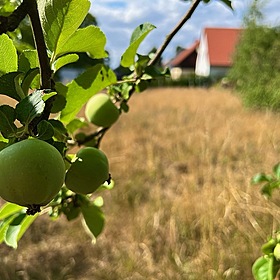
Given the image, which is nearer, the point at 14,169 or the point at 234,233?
the point at 14,169

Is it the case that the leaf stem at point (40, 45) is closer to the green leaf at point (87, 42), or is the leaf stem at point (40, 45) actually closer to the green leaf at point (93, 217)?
the green leaf at point (87, 42)

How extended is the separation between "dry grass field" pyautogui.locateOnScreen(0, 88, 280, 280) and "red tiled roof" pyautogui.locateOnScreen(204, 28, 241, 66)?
1623 centimetres

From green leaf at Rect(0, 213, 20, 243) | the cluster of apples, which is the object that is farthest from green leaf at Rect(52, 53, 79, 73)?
green leaf at Rect(0, 213, 20, 243)

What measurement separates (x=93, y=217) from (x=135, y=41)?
0.93 ft

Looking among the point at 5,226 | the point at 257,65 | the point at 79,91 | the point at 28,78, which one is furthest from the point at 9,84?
the point at 257,65

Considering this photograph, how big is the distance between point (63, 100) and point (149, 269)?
2.09m

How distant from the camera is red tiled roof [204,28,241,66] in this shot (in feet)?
67.2

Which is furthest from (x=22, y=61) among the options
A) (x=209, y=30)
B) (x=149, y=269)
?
(x=209, y=30)

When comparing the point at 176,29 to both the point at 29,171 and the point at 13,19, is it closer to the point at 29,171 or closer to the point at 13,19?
the point at 13,19

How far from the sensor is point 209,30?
21281mm

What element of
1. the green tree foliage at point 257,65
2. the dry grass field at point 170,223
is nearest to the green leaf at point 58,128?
the dry grass field at point 170,223

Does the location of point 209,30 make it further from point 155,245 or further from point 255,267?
point 255,267

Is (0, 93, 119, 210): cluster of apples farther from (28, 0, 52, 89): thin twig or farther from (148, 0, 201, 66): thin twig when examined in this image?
(148, 0, 201, 66): thin twig

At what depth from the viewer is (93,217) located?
73cm
